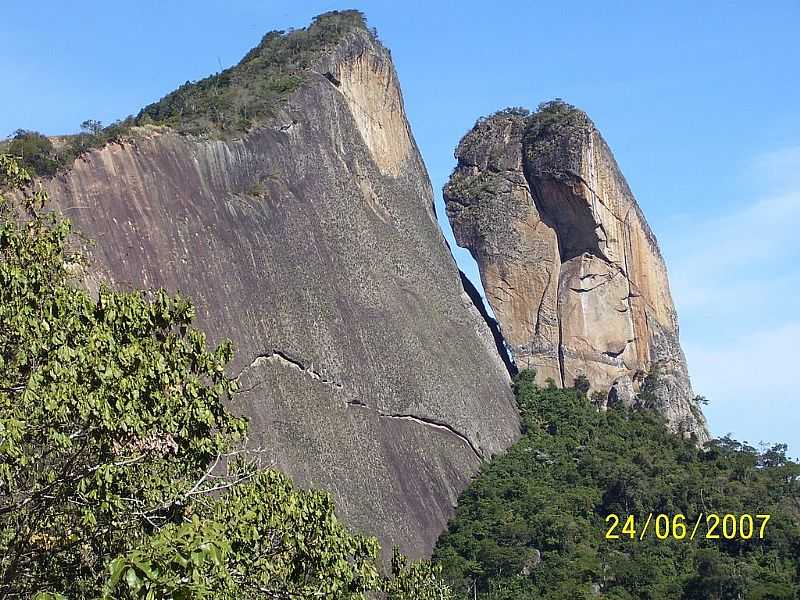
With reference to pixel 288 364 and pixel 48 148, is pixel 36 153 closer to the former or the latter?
pixel 48 148

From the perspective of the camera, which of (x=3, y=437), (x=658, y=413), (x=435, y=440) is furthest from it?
(x=658, y=413)

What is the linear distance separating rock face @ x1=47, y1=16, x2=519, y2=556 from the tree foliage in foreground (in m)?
11.3

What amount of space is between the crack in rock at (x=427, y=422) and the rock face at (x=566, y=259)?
939 cm

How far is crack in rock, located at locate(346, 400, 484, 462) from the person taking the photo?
33625mm

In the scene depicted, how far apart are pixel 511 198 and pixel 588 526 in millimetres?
15385

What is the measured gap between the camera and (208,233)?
2980 centimetres

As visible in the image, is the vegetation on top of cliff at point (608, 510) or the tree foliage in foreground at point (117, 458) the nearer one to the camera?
the tree foliage in foreground at point (117, 458)

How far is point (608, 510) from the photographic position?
40344mm

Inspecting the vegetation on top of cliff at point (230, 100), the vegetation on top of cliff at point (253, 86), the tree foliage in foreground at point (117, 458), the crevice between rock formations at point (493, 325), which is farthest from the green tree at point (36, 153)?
the crevice between rock formations at point (493, 325)

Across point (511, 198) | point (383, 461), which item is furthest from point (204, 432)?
point (511, 198)

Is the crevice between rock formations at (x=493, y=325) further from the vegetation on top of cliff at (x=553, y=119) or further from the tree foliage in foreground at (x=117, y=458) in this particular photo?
the tree foliage in foreground at (x=117, y=458)

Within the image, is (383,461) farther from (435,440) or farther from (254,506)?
(254,506)

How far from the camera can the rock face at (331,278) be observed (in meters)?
28.0

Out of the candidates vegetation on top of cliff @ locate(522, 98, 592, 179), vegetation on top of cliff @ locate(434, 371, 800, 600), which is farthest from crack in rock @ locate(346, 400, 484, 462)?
vegetation on top of cliff @ locate(522, 98, 592, 179)
